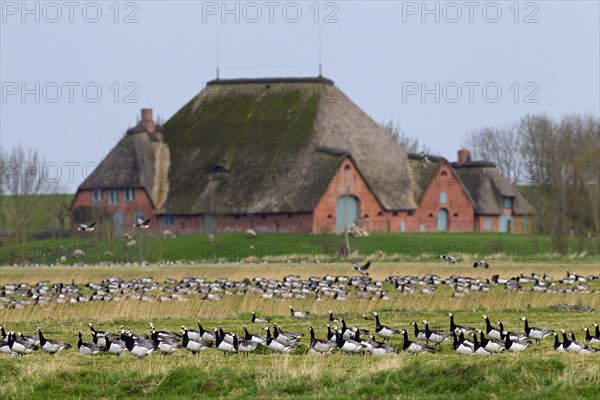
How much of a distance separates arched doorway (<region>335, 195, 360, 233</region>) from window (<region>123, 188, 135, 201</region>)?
17619 millimetres

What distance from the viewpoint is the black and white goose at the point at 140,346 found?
98.3 feet

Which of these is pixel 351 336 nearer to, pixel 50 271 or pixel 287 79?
pixel 50 271

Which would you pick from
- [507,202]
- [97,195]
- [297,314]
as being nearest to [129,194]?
[97,195]

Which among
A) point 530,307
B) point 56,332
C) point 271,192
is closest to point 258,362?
point 56,332

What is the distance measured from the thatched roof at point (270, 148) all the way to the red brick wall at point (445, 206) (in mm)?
1562

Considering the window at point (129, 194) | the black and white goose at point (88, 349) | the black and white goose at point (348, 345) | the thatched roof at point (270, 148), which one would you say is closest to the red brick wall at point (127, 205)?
the window at point (129, 194)

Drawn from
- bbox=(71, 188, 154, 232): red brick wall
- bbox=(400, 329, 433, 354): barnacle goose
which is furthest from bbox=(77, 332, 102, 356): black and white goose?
bbox=(71, 188, 154, 232): red brick wall

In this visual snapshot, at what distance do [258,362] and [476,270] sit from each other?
38341mm

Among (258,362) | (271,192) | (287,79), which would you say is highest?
(287,79)

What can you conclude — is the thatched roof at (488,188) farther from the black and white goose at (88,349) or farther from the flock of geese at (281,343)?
the black and white goose at (88,349)

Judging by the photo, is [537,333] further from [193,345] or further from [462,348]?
[193,345]

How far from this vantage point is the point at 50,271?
68062 millimetres

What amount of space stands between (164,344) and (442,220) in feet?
256

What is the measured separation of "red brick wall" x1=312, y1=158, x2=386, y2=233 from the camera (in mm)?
98375
